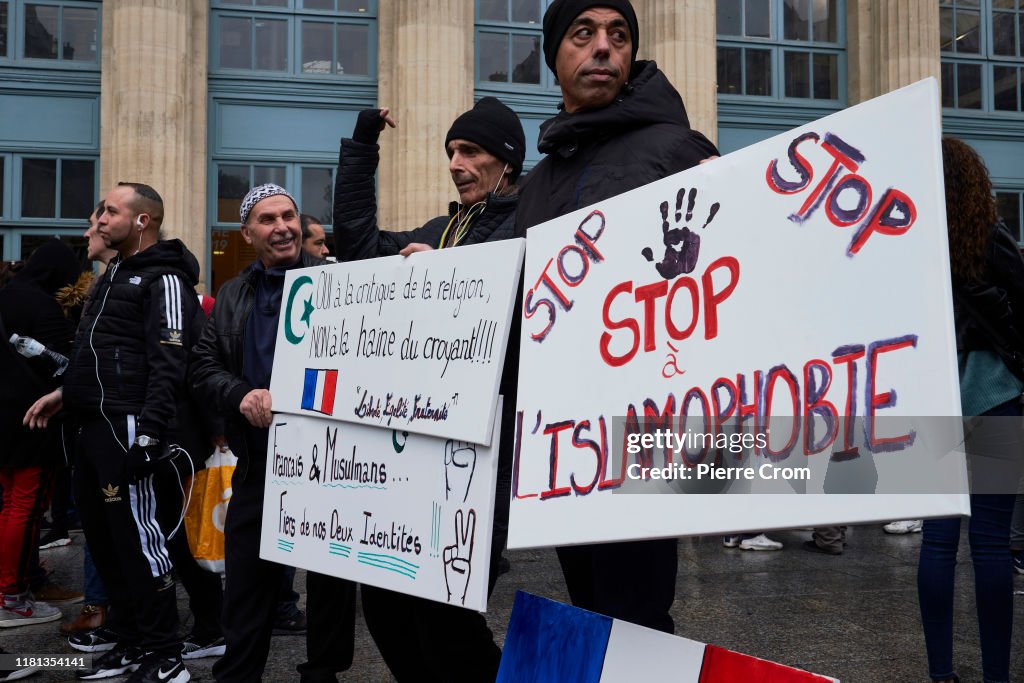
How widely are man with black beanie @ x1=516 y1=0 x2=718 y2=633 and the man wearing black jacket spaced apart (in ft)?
4.48

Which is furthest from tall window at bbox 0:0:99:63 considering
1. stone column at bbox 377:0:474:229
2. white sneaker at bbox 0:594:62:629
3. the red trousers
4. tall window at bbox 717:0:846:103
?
white sneaker at bbox 0:594:62:629

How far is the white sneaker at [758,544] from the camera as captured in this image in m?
7.20

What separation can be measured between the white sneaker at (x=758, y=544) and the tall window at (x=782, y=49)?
9041 millimetres

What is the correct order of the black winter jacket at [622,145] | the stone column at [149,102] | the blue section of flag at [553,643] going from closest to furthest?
the blue section of flag at [553,643], the black winter jacket at [622,145], the stone column at [149,102]

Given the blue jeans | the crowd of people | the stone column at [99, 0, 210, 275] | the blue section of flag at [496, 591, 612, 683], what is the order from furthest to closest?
the stone column at [99, 0, 210, 275], the blue jeans, the crowd of people, the blue section of flag at [496, 591, 612, 683]

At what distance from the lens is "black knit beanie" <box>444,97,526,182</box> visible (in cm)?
346

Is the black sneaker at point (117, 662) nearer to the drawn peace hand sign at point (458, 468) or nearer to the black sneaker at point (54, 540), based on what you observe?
the drawn peace hand sign at point (458, 468)

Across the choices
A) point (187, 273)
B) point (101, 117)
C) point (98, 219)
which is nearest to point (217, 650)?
point (187, 273)

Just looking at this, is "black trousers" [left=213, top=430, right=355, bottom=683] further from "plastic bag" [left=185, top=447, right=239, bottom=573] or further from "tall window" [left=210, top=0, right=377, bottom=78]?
"tall window" [left=210, top=0, right=377, bottom=78]

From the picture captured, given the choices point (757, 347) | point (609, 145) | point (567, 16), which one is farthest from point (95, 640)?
point (757, 347)

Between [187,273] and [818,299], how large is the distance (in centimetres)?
372

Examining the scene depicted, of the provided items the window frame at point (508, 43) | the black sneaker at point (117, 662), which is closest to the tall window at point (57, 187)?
the window frame at point (508, 43)

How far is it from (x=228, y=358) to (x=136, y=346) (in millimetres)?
772

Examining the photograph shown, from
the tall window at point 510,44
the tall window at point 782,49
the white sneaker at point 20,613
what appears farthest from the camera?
the tall window at point 782,49
